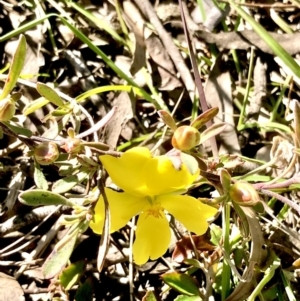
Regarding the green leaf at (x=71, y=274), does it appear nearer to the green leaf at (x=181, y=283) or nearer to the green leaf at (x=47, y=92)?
the green leaf at (x=181, y=283)

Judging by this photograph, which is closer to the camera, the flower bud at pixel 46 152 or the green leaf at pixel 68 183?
the flower bud at pixel 46 152

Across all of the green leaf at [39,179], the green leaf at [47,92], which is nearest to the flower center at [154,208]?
the green leaf at [39,179]

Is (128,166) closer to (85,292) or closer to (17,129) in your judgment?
(17,129)

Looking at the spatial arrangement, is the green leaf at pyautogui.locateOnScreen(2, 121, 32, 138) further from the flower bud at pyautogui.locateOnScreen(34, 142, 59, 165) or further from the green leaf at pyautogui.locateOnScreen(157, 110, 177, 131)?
the green leaf at pyautogui.locateOnScreen(157, 110, 177, 131)

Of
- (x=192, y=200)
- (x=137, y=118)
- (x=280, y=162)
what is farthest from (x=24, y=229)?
(x=280, y=162)

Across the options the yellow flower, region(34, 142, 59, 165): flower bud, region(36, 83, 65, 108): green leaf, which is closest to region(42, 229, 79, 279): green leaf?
the yellow flower

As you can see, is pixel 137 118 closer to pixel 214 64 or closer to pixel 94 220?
pixel 214 64
